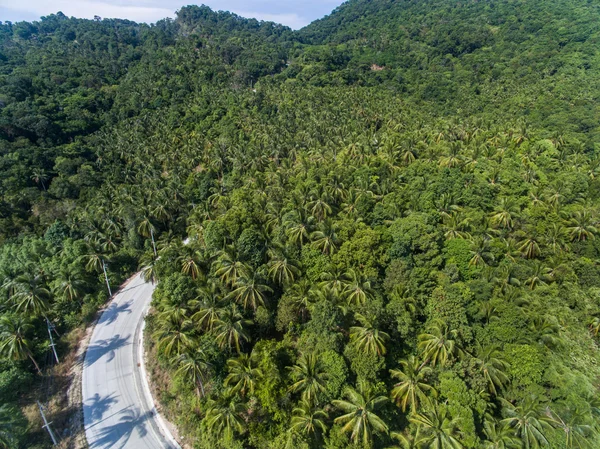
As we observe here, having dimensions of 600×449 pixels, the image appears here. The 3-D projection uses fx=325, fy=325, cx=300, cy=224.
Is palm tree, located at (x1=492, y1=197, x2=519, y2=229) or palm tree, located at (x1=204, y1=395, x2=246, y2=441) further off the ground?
palm tree, located at (x1=492, y1=197, x2=519, y2=229)

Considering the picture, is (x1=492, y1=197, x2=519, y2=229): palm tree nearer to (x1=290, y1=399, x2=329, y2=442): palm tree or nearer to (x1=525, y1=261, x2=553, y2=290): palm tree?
(x1=525, y1=261, x2=553, y2=290): palm tree

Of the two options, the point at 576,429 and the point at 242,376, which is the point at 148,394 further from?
the point at 576,429

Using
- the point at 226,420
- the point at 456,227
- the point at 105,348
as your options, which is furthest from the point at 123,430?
the point at 456,227

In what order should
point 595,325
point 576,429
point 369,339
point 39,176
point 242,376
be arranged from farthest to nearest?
point 39,176 < point 595,325 < point 369,339 < point 242,376 < point 576,429

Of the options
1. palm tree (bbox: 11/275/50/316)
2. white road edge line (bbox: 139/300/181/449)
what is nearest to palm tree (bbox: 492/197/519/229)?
white road edge line (bbox: 139/300/181/449)

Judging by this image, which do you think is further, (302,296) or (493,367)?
(302,296)

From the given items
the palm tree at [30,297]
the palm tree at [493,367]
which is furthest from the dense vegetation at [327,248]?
the palm tree at [493,367]

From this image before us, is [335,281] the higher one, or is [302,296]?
[335,281]
